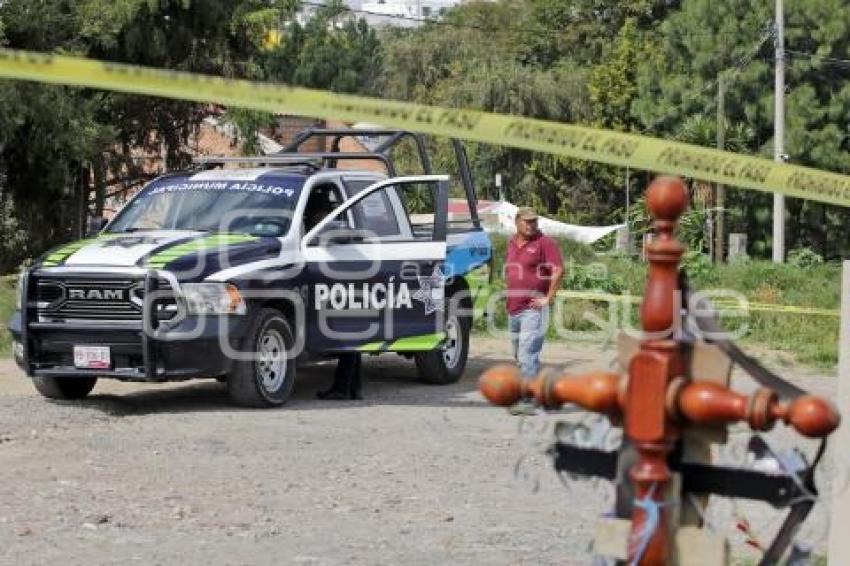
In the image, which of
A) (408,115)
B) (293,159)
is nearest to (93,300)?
(293,159)

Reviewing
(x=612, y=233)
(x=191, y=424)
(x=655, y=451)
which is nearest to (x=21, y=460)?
(x=191, y=424)

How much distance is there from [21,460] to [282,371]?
3.11 metres

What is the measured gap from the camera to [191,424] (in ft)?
35.3

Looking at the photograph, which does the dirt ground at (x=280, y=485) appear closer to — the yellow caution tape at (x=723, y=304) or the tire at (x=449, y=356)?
the tire at (x=449, y=356)

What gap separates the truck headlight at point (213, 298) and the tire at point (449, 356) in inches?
107

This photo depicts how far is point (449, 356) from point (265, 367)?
8.86ft

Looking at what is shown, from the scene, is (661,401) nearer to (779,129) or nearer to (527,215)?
(527,215)

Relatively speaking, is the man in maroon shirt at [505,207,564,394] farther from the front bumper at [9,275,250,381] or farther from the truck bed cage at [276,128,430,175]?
the front bumper at [9,275,250,381]

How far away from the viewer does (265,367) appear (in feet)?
38.5

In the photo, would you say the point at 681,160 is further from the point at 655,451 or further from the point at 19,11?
the point at 19,11

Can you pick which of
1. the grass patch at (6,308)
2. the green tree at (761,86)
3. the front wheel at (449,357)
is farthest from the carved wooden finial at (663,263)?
the green tree at (761,86)

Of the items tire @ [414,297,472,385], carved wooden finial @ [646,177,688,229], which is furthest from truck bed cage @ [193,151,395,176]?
carved wooden finial @ [646,177,688,229]

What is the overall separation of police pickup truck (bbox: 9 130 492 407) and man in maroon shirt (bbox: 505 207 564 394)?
3.81 ft

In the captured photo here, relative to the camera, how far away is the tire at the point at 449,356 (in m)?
13.7
